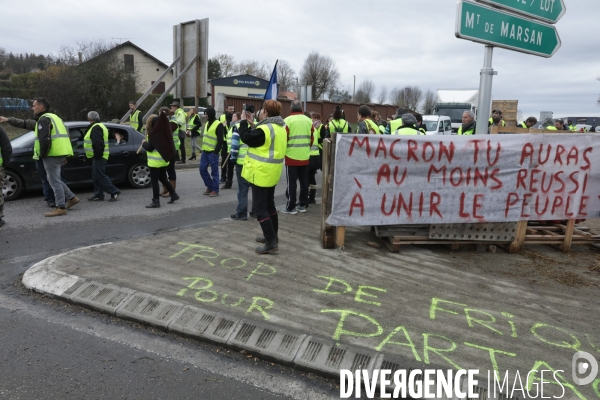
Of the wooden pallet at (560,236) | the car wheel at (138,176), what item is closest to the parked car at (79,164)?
the car wheel at (138,176)

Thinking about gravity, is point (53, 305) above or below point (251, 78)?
below

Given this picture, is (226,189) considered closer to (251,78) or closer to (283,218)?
(283,218)

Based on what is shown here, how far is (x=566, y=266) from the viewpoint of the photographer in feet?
18.8

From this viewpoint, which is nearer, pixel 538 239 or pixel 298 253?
pixel 298 253

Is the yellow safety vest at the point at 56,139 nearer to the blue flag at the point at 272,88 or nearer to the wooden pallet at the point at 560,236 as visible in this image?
the blue flag at the point at 272,88

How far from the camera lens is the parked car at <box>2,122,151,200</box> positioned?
849 centimetres

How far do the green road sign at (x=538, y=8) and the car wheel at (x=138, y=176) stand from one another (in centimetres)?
763

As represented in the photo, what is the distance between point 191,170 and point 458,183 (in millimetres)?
9519

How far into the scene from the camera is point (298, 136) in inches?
299

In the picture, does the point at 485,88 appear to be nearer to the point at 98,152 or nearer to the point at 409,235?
the point at 409,235

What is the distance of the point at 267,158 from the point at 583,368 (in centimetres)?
365

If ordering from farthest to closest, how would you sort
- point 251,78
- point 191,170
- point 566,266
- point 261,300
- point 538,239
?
point 251,78
point 191,170
point 538,239
point 566,266
point 261,300

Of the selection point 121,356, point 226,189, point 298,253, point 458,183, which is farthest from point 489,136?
point 226,189

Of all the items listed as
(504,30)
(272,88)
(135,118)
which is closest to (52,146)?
(272,88)
